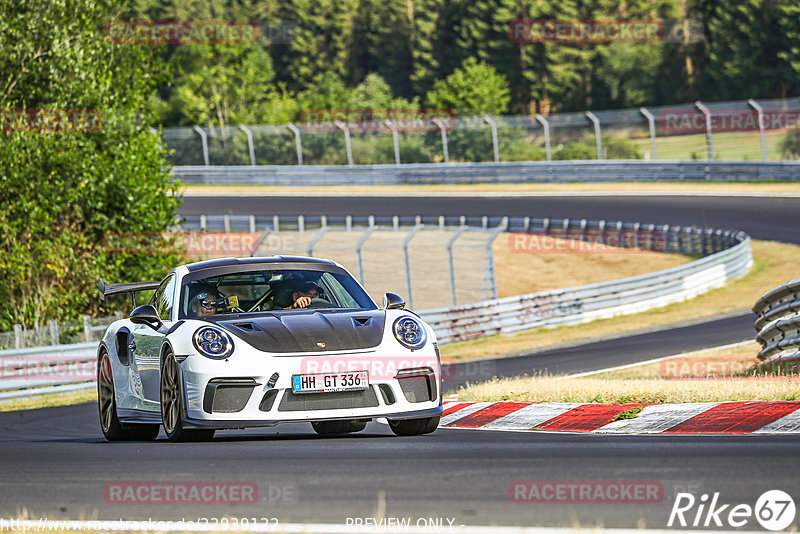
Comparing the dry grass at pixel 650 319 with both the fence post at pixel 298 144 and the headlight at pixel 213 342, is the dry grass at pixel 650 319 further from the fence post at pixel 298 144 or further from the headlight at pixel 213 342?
the fence post at pixel 298 144

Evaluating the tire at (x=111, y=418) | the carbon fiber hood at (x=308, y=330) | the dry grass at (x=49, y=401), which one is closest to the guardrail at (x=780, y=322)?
the carbon fiber hood at (x=308, y=330)

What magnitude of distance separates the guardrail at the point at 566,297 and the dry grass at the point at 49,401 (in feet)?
0.48

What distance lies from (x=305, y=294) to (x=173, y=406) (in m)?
1.45

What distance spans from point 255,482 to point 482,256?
2544 cm

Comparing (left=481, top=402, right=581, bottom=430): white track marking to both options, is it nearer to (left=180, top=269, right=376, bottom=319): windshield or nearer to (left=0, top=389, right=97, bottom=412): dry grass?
(left=180, top=269, right=376, bottom=319): windshield

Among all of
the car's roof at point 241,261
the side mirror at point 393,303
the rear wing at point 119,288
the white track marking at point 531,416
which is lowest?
the white track marking at point 531,416

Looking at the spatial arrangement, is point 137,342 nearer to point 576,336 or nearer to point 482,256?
point 576,336

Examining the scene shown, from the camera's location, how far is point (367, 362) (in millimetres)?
7785

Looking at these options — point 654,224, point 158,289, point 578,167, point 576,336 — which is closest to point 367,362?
point 158,289

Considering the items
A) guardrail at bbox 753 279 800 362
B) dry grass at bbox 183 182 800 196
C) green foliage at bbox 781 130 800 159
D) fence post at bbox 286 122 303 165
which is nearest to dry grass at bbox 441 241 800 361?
guardrail at bbox 753 279 800 362

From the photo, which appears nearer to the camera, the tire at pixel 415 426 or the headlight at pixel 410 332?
the headlight at pixel 410 332

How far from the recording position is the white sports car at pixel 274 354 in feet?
25.1

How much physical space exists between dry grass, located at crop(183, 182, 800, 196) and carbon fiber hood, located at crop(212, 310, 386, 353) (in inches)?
1302

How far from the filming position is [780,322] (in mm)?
12914
